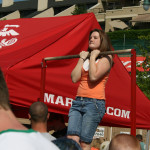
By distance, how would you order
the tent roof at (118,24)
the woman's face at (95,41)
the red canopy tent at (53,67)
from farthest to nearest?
the tent roof at (118,24) → the red canopy tent at (53,67) → the woman's face at (95,41)

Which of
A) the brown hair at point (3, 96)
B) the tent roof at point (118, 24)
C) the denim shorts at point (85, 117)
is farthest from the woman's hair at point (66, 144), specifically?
the tent roof at point (118, 24)

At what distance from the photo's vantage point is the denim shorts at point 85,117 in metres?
3.57

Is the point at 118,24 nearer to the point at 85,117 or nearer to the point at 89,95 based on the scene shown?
the point at 89,95

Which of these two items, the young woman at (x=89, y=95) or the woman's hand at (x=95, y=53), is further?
the woman's hand at (x=95, y=53)

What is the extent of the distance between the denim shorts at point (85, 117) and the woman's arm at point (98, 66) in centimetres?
24

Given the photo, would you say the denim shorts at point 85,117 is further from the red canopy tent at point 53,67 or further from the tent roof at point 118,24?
the tent roof at point 118,24

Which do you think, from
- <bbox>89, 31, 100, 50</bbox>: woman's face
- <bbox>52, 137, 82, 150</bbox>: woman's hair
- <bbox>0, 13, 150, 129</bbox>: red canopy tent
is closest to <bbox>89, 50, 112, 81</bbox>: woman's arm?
<bbox>89, 31, 100, 50</bbox>: woman's face

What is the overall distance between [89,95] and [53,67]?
1582 millimetres

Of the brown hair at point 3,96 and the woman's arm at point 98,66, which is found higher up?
the woman's arm at point 98,66

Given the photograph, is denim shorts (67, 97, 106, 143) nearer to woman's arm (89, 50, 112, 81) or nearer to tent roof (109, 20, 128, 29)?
woman's arm (89, 50, 112, 81)

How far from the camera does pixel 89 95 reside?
3678 mm

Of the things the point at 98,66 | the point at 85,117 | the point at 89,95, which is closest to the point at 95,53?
the point at 98,66

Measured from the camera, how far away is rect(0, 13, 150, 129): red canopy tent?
15.4 ft

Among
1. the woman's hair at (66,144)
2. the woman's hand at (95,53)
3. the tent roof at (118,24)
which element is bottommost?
the woman's hair at (66,144)
